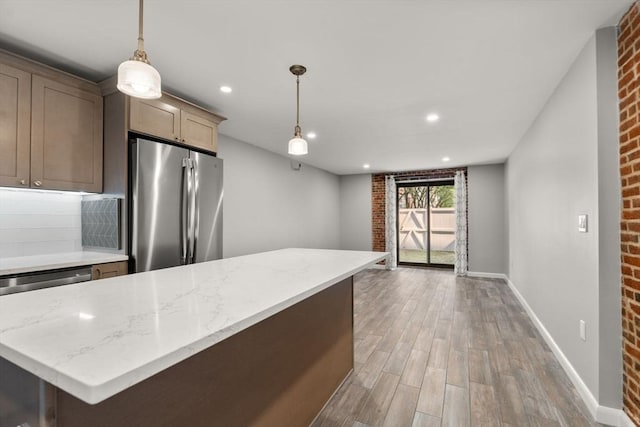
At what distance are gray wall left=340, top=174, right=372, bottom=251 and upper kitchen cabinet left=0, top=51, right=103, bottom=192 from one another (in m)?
5.93

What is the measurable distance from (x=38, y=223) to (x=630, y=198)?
4.20 m

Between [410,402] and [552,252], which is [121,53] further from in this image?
[552,252]

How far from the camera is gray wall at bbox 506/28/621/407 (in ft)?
6.08

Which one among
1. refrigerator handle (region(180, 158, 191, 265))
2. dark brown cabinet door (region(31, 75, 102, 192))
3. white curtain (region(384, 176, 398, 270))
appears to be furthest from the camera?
white curtain (region(384, 176, 398, 270))

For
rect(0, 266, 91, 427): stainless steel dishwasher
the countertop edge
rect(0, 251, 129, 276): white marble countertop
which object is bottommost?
rect(0, 266, 91, 427): stainless steel dishwasher

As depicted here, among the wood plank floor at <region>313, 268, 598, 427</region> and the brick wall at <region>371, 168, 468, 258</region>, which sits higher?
the brick wall at <region>371, 168, 468, 258</region>

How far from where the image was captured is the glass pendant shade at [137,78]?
1269 millimetres

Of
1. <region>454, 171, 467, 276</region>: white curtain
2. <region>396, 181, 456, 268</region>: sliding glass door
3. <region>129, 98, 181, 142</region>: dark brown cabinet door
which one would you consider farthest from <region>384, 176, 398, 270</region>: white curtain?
<region>129, 98, 181, 142</region>: dark brown cabinet door

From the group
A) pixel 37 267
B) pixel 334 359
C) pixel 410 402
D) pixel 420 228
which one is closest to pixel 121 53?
pixel 37 267

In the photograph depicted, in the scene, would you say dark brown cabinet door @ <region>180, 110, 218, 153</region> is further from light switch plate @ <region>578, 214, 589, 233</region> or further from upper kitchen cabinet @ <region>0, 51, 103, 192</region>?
light switch plate @ <region>578, 214, 589, 233</region>

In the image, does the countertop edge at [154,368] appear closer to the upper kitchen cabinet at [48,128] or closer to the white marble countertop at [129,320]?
the white marble countertop at [129,320]

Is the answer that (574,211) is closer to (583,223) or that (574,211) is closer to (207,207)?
(583,223)

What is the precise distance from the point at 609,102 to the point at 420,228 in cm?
573

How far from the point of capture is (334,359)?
2160 mm
